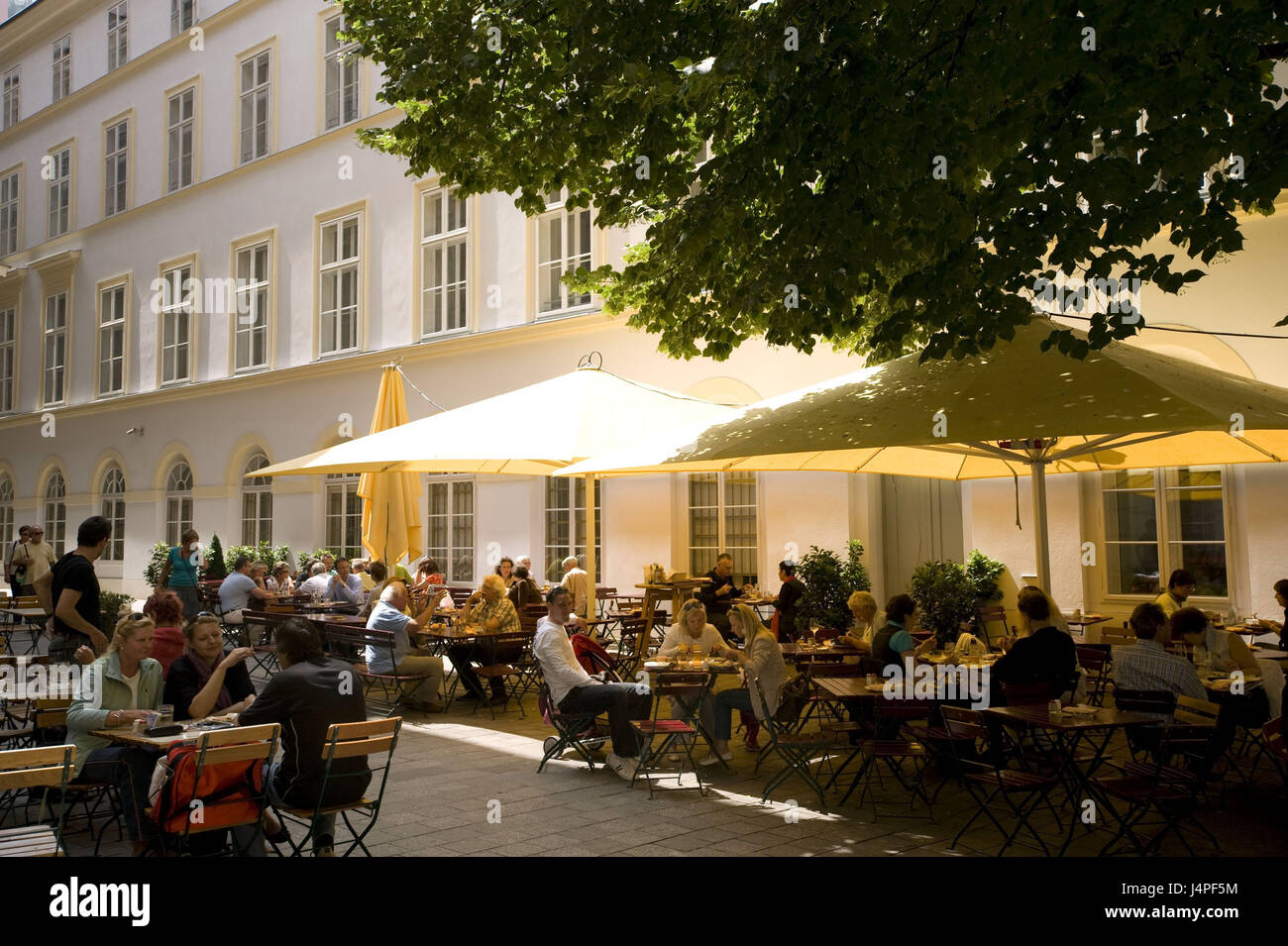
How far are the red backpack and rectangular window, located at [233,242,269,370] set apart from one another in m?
19.2

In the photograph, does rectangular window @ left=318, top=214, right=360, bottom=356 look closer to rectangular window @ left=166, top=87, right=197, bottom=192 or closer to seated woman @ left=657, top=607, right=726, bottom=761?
rectangular window @ left=166, top=87, right=197, bottom=192

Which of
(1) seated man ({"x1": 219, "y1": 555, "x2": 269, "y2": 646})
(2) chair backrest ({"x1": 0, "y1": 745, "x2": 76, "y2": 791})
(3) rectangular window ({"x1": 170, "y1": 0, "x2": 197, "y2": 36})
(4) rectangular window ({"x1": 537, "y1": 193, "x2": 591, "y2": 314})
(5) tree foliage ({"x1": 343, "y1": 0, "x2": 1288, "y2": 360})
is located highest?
(3) rectangular window ({"x1": 170, "y1": 0, "x2": 197, "y2": 36})

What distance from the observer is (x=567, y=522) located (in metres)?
17.9

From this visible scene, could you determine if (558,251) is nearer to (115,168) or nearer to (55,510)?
(115,168)

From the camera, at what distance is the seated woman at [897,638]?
8.05 m

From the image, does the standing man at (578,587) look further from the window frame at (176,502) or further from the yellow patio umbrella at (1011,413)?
the window frame at (176,502)

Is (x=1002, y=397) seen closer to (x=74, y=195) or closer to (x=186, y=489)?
(x=186, y=489)

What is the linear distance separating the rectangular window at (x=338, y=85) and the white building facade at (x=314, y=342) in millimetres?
56

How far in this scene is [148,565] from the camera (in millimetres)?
23844

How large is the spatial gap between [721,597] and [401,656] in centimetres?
470

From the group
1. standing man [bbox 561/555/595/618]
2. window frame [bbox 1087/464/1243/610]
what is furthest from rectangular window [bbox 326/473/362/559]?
window frame [bbox 1087/464/1243/610]

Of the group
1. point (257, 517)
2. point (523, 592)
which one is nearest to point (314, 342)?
point (257, 517)

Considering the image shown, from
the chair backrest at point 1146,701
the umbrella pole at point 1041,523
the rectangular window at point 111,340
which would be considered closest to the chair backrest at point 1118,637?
the umbrella pole at point 1041,523

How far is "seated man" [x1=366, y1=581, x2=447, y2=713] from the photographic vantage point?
33.8ft
